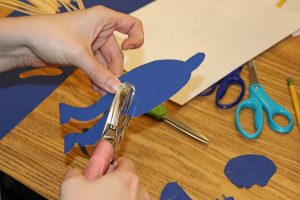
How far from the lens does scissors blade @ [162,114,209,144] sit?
0.66m

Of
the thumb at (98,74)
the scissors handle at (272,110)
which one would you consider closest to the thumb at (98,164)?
the thumb at (98,74)

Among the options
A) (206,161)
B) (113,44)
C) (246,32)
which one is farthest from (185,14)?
(206,161)

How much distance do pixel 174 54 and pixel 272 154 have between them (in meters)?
0.28

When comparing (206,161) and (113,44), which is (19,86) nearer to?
(113,44)

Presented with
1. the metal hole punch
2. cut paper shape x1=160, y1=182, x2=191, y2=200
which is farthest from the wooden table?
the metal hole punch

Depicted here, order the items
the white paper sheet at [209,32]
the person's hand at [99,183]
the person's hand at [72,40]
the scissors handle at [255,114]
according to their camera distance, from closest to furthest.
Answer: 1. the person's hand at [99,183]
2. the person's hand at [72,40]
3. the scissors handle at [255,114]
4. the white paper sheet at [209,32]

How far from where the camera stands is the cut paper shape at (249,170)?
0.61 meters

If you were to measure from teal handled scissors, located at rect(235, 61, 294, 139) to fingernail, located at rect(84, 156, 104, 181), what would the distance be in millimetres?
297

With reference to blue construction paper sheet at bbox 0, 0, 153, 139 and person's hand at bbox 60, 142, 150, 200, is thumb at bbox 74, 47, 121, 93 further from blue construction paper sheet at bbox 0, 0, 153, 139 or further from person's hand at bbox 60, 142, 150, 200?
blue construction paper sheet at bbox 0, 0, 153, 139

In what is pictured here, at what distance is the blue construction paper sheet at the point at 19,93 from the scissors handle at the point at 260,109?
1.13 feet

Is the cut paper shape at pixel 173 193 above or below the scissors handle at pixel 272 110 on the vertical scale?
below

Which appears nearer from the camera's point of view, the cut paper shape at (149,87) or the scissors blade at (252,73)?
the cut paper shape at (149,87)

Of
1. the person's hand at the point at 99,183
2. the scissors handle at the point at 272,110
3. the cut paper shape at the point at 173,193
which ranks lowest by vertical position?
the cut paper shape at the point at 173,193

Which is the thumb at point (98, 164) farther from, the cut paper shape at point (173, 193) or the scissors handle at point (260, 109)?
the scissors handle at point (260, 109)
